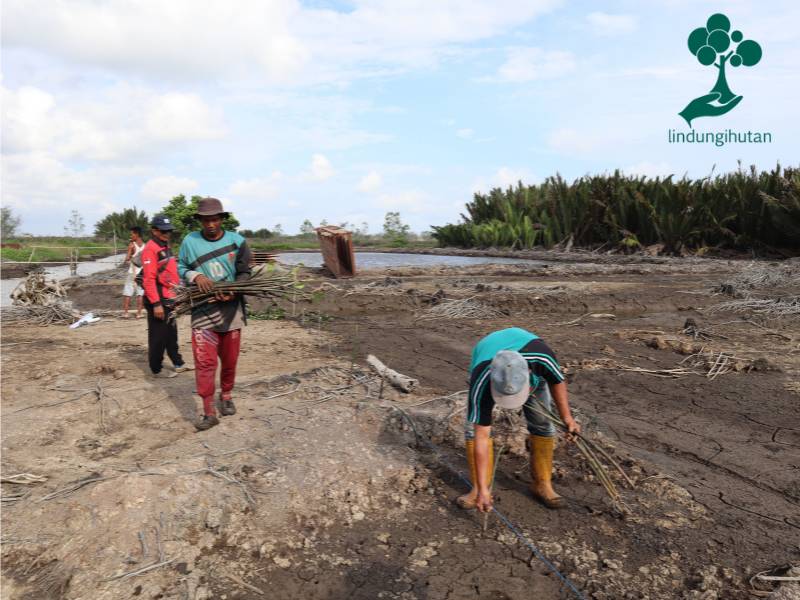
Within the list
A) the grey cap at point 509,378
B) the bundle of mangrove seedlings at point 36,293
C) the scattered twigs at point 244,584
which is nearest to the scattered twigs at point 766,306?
the grey cap at point 509,378

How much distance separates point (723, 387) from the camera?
5.41 meters

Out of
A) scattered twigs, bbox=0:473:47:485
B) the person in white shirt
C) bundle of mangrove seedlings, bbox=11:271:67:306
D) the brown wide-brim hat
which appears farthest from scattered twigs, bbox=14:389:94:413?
bundle of mangrove seedlings, bbox=11:271:67:306

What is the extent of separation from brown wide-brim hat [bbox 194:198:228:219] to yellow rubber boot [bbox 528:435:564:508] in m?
2.60

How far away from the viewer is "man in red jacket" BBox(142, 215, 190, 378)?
17.0 feet

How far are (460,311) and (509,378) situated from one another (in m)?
6.91

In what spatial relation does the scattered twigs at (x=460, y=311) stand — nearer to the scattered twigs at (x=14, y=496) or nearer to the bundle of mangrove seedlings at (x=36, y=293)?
the bundle of mangrove seedlings at (x=36, y=293)

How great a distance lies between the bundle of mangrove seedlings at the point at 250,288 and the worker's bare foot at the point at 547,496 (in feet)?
7.61

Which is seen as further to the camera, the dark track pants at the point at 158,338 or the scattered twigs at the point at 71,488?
the dark track pants at the point at 158,338

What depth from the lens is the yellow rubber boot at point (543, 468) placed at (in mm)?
3281

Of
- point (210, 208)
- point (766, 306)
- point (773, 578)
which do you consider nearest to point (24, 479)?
point (210, 208)

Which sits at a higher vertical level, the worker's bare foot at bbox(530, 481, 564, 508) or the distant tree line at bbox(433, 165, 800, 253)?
the distant tree line at bbox(433, 165, 800, 253)

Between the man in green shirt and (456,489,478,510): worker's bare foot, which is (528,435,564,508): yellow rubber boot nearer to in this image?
the man in green shirt

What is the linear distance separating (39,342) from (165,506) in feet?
18.5

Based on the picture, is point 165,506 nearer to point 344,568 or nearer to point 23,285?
point 344,568
